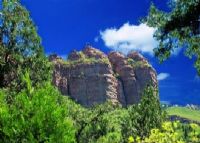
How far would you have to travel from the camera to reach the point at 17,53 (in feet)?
152

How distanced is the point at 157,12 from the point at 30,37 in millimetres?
22793

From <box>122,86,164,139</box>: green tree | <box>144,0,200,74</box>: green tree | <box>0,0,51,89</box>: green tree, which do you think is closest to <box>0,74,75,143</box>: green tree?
<box>144,0,200,74</box>: green tree

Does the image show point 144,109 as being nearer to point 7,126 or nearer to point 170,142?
point 170,142

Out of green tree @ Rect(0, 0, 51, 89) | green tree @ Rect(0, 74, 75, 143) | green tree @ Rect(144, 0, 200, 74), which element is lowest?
green tree @ Rect(0, 74, 75, 143)

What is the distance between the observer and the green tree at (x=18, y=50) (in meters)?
45.7

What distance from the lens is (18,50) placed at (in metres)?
46.5

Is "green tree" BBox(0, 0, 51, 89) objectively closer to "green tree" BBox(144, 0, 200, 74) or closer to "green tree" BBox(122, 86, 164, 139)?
"green tree" BBox(144, 0, 200, 74)

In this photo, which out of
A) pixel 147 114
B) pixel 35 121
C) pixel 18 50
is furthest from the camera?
pixel 147 114

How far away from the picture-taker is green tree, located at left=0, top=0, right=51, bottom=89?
45688 millimetres

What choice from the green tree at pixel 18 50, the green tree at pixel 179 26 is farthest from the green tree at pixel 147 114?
the green tree at pixel 179 26

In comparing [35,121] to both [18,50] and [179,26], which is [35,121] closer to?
[179,26]

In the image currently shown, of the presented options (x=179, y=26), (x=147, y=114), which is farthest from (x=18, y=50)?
(x=147, y=114)

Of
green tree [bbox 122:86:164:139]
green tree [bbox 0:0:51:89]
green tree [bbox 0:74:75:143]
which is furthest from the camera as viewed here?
green tree [bbox 122:86:164:139]

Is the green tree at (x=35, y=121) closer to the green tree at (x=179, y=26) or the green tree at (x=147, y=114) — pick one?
the green tree at (x=179, y=26)
